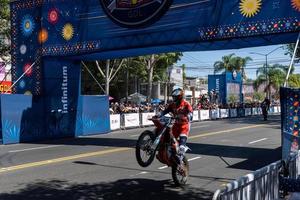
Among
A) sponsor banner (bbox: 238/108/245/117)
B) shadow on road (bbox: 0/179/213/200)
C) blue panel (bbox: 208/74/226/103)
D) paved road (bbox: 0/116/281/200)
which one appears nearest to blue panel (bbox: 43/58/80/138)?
paved road (bbox: 0/116/281/200)

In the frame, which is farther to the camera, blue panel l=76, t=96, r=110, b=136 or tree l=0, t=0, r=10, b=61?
tree l=0, t=0, r=10, b=61

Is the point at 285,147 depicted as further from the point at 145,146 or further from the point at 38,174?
the point at 38,174

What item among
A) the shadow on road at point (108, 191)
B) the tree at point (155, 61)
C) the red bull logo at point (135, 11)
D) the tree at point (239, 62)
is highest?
the tree at point (239, 62)

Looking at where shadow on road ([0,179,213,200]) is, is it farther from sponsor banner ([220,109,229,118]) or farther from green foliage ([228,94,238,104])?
green foliage ([228,94,238,104])

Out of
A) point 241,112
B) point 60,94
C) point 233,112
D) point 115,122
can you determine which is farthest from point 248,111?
point 60,94

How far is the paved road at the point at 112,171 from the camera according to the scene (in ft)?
28.4

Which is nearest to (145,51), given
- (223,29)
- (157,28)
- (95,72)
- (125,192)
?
(157,28)

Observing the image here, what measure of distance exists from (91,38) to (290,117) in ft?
33.9

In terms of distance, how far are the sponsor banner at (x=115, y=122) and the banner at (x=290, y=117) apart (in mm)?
17977

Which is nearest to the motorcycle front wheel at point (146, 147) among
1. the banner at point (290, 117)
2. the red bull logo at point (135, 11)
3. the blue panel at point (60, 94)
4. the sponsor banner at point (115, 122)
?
the banner at point (290, 117)

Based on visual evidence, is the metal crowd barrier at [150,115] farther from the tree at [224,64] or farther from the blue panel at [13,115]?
the tree at [224,64]

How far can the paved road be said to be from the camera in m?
8.66

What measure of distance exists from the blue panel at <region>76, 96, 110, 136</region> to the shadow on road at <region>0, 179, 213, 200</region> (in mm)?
13715

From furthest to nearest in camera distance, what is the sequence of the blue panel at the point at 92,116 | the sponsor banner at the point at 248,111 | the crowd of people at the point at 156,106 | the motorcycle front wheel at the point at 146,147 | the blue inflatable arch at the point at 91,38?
the sponsor banner at the point at 248,111, the crowd of people at the point at 156,106, the blue panel at the point at 92,116, the blue inflatable arch at the point at 91,38, the motorcycle front wheel at the point at 146,147
